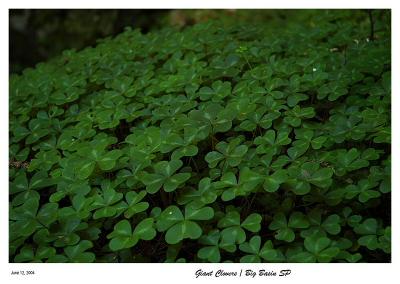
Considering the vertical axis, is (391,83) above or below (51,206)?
above

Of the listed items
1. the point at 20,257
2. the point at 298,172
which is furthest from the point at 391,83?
the point at 20,257

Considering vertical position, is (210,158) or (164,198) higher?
(210,158)

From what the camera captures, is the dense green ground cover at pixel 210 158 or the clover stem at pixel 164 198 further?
the clover stem at pixel 164 198

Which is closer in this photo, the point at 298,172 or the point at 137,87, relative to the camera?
the point at 298,172

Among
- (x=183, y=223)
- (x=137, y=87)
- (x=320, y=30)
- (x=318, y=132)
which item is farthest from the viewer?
A: (x=320, y=30)

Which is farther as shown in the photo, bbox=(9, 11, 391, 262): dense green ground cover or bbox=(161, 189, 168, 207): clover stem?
bbox=(161, 189, 168, 207): clover stem
